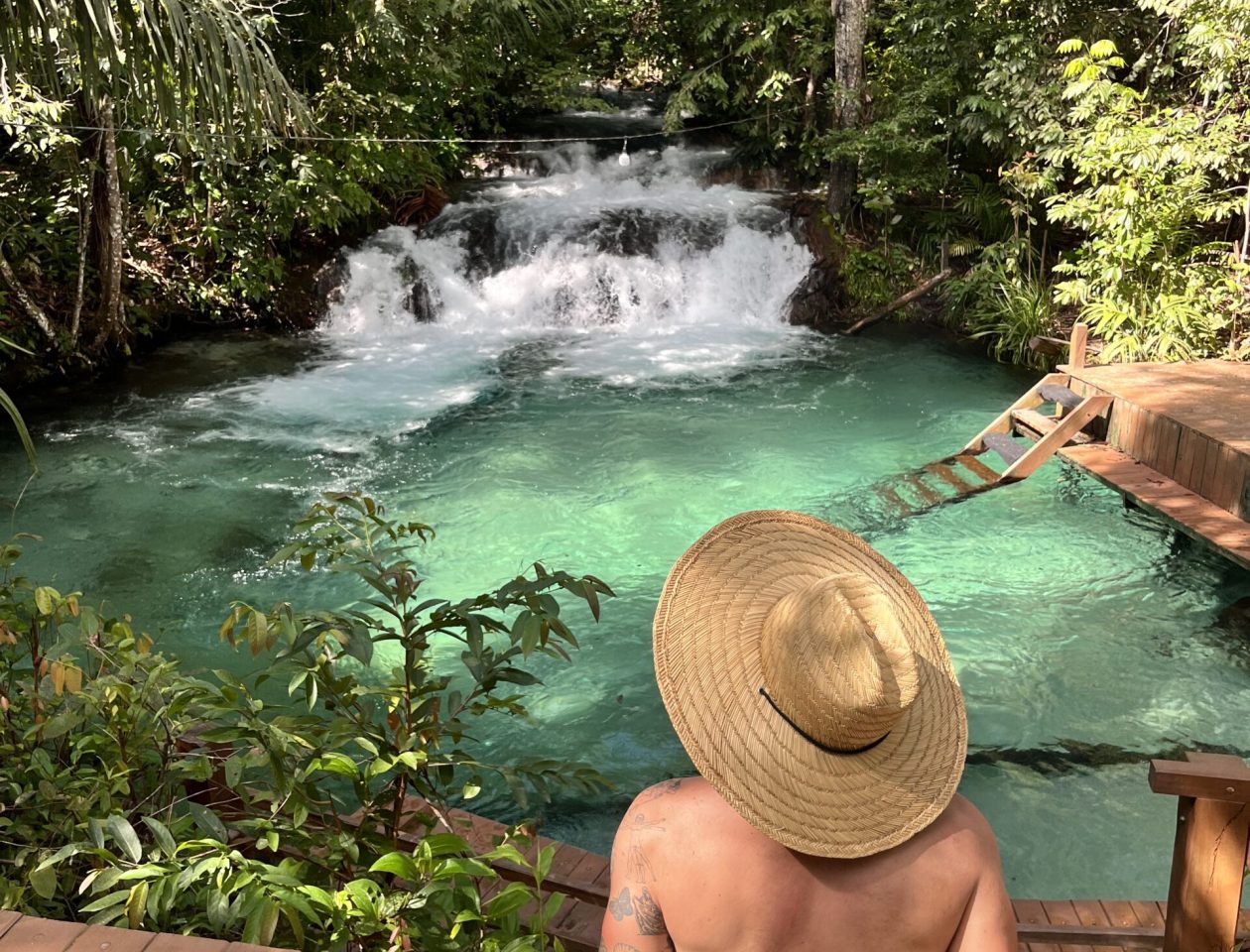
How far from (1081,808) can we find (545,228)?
1057cm

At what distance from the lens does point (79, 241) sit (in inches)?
419

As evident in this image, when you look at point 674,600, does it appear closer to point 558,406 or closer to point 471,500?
point 471,500

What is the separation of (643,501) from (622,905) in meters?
6.71

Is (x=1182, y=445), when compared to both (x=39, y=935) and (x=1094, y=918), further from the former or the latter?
(x=39, y=935)

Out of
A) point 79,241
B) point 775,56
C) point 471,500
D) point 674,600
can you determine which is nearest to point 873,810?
point 674,600

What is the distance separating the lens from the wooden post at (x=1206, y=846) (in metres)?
2.53

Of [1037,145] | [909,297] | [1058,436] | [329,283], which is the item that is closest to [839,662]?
[1058,436]

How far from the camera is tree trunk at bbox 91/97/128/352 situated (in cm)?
978

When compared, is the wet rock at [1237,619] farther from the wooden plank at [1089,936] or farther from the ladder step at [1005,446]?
the wooden plank at [1089,936]

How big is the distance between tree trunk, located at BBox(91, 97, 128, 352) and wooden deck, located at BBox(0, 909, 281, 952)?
957cm

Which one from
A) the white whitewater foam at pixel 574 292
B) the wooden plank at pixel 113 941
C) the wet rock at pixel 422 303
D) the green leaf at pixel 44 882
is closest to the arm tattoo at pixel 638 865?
the wooden plank at pixel 113 941

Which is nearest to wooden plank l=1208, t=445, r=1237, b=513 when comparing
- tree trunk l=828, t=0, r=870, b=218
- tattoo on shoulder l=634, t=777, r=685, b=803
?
tattoo on shoulder l=634, t=777, r=685, b=803

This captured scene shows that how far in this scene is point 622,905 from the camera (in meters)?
1.75

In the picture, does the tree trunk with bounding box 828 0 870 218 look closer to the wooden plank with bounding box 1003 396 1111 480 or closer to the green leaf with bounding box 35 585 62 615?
the wooden plank with bounding box 1003 396 1111 480
